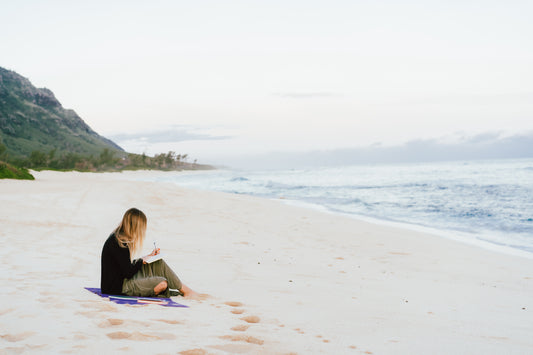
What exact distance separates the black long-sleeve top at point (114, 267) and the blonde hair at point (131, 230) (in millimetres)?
75

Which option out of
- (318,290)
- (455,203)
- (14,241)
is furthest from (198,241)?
(455,203)

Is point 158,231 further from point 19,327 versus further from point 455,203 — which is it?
point 455,203

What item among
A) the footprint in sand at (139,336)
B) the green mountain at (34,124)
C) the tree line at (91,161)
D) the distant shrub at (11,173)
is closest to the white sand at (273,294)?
the footprint in sand at (139,336)

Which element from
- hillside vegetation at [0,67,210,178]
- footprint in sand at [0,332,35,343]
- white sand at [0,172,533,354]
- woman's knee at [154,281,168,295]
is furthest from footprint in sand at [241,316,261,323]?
hillside vegetation at [0,67,210,178]

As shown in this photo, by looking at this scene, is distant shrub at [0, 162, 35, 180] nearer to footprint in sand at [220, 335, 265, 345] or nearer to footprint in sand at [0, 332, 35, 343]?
footprint in sand at [0, 332, 35, 343]

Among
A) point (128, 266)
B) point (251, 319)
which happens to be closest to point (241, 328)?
point (251, 319)

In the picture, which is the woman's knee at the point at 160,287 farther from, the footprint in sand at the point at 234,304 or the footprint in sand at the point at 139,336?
the footprint in sand at the point at 139,336

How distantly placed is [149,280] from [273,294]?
1.72 metres

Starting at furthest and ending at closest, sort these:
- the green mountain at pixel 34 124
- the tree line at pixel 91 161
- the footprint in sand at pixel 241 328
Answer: the green mountain at pixel 34 124, the tree line at pixel 91 161, the footprint in sand at pixel 241 328

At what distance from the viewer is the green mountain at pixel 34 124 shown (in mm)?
122750

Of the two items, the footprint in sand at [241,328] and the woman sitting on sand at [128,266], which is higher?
the woman sitting on sand at [128,266]

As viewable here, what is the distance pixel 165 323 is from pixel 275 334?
1.10 m

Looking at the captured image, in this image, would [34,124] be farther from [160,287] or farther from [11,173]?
[160,287]

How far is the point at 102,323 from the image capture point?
11.8 ft
